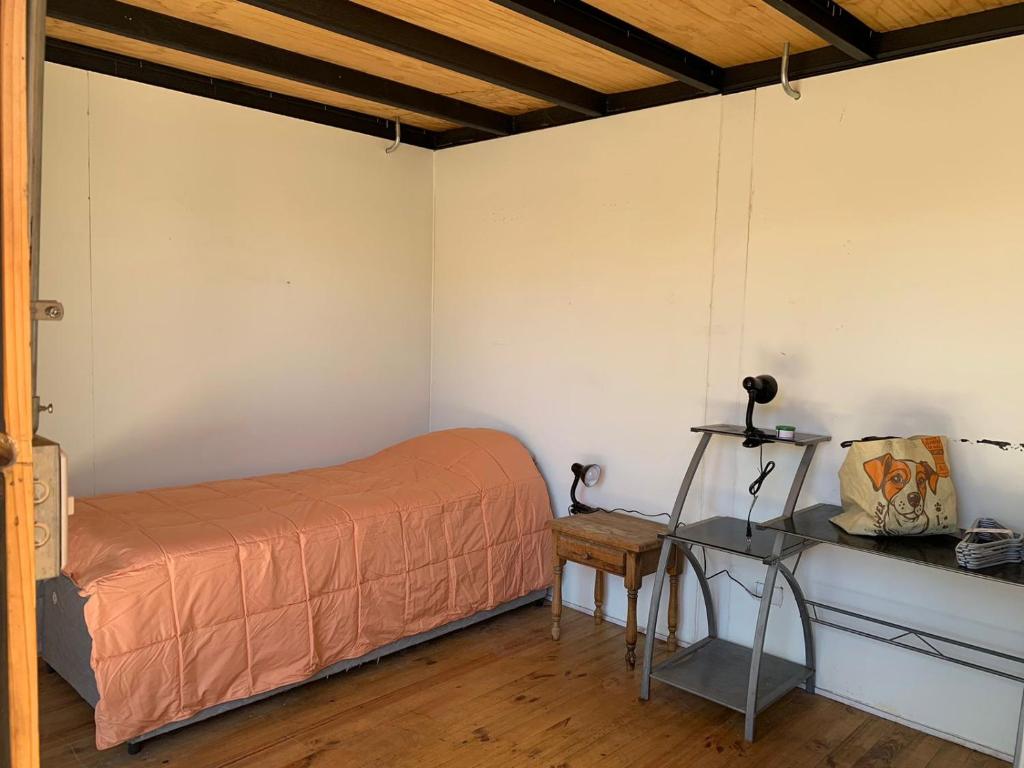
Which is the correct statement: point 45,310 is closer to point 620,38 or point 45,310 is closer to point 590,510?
point 620,38

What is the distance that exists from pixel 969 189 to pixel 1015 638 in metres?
1.47

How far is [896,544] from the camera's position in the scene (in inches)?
89.0

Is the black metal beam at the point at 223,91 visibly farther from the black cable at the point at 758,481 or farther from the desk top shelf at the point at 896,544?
the desk top shelf at the point at 896,544

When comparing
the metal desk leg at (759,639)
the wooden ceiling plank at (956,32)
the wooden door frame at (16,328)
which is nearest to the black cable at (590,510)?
the metal desk leg at (759,639)

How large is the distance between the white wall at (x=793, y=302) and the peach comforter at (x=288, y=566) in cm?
49

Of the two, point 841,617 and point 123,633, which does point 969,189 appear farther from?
point 123,633

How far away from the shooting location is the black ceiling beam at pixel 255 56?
253cm

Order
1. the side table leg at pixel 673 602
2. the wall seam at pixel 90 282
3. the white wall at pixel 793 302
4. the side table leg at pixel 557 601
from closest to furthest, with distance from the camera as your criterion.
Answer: the white wall at pixel 793 302, the wall seam at pixel 90 282, the side table leg at pixel 673 602, the side table leg at pixel 557 601

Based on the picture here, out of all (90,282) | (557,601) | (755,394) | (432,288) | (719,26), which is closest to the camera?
(719,26)

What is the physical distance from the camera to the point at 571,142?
360cm

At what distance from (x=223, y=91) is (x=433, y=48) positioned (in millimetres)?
1176

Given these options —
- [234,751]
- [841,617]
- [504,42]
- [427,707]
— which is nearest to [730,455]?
[841,617]

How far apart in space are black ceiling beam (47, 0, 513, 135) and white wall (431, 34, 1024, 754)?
0.47 meters

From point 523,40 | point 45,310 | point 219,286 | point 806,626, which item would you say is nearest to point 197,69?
point 219,286
